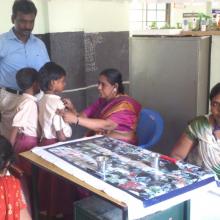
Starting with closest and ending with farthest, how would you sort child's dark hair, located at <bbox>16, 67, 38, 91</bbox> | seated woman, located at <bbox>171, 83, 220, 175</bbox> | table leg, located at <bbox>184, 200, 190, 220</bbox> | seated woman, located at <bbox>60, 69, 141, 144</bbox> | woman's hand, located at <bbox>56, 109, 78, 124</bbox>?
1. table leg, located at <bbox>184, 200, 190, 220</bbox>
2. seated woman, located at <bbox>171, 83, 220, 175</bbox>
3. woman's hand, located at <bbox>56, 109, 78, 124</bbox>
4. seated woman, located at <bbox>60, 69, 141, 144</bbox>
5. child's dark hair, located at <bbox>16, 67, 38, 91</bbox>

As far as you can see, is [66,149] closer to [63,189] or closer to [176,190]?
[63,189]

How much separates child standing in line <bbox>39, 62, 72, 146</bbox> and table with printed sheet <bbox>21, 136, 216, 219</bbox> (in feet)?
0.96

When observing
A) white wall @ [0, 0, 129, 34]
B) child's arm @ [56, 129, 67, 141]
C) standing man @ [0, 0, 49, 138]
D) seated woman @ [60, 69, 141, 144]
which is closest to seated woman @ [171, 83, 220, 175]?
seated woman @ [60, 69, 141, 144]

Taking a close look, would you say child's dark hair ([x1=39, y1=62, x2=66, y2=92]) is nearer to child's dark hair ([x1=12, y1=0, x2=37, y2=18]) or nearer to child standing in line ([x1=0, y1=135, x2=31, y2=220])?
child's dark hair ([x1=12, y1=0, x2=37, y2=18])

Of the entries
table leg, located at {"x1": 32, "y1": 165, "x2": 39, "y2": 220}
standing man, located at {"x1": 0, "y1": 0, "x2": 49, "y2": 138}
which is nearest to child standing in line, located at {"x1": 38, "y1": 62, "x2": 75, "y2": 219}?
table leg, located at {"x1": 32, "y1": 165, "x2": 39, "y2": 220}

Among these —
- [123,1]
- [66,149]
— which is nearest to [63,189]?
[66,149]

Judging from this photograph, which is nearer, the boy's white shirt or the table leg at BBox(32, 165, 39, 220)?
the table leg at BBox(32, 165, 39, 220)

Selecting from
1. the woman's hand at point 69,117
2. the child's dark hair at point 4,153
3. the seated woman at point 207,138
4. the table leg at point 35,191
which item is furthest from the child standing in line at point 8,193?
the seated woman at point 207,138

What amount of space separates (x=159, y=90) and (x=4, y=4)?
4.84 ft

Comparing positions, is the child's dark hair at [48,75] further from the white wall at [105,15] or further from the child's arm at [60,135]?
the white wall at [105,15]

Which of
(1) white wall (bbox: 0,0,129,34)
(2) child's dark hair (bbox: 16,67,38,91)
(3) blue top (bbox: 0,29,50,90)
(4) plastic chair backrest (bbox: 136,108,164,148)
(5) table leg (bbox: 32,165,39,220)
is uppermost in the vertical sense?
(1) white wall (bbox: 0,0,129,34)

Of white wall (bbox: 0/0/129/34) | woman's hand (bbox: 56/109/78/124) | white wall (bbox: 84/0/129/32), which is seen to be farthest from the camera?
white wall (bbox: 84/0/129/32)

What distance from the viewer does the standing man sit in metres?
2.72

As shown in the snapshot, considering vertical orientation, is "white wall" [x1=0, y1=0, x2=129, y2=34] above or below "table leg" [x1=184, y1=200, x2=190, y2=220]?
above
